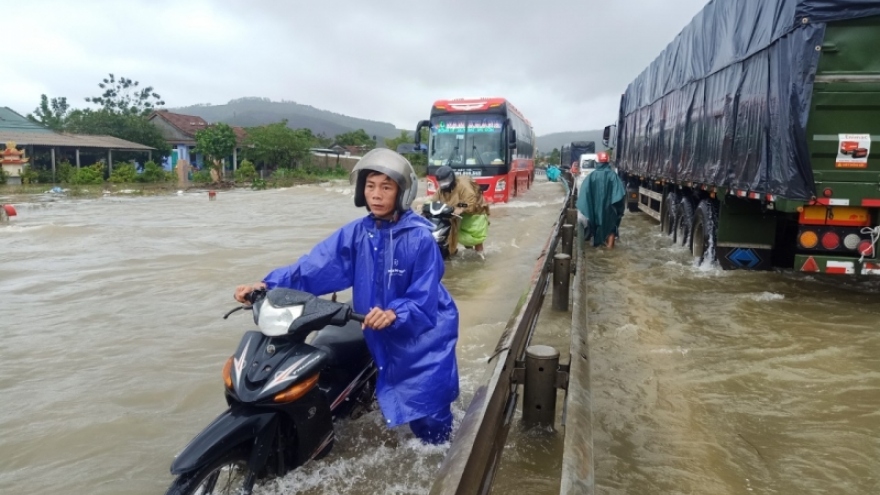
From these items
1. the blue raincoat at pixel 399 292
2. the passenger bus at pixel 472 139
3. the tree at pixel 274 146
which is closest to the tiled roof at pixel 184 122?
the tree at pixel 274 146

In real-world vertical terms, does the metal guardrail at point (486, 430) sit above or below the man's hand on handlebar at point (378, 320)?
below

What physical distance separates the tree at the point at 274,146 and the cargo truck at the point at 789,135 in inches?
1534

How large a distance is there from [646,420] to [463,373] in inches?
54.8

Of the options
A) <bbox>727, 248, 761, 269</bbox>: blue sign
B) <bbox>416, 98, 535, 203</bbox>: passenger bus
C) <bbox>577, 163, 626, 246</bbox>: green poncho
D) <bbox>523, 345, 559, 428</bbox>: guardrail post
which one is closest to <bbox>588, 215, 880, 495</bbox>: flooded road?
<bbox>727, 248, 761, 269</bbox>: blue sign

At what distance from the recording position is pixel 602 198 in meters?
9.34

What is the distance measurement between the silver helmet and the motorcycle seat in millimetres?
719

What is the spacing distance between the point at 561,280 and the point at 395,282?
8.46 ft

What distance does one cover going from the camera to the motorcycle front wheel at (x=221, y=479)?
226 cm

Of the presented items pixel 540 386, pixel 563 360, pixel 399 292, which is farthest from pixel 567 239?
pixel 399 292

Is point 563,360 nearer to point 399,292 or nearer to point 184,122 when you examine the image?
point 399,292

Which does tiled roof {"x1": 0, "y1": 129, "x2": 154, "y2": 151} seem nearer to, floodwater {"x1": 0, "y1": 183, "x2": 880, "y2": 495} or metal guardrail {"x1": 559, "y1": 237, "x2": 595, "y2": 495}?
floodwater {"x1": 0, "y1": 183, "x2": 880, "y2": 495}

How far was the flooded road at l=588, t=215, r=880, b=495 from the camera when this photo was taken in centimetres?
308

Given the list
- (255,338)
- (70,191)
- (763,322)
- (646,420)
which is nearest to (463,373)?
(646,420)

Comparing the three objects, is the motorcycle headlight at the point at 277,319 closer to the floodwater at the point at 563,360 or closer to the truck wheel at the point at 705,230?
the floodwater at the point at 563,360
